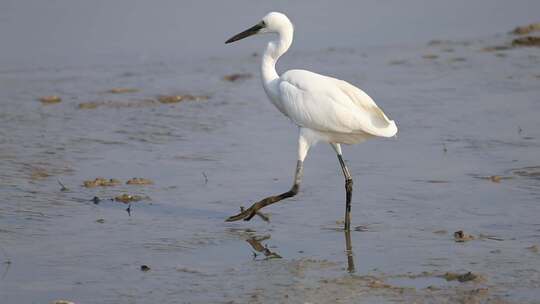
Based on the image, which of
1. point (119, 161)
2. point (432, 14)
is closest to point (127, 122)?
point (119, 161)

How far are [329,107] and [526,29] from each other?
9.97 m

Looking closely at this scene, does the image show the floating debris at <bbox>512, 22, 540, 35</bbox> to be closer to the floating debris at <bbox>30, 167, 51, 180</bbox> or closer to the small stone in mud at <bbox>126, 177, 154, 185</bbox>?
the small stone in mud at <bbox>126, 177, 154, 185</bbox>

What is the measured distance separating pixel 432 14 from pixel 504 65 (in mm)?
5183

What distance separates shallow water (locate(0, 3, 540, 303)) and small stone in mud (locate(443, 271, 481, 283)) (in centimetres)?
6

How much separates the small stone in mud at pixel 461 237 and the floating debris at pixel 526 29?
10183 mm

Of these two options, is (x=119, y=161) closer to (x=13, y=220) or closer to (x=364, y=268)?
(x=13, y=220)

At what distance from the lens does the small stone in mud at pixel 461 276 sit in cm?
654

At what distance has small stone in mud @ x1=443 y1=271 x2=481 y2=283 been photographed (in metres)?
6.54

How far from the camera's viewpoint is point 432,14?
774 inches

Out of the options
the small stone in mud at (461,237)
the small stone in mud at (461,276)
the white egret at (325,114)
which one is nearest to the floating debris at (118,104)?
the white egret at (325,114)

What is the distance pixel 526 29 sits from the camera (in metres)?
17.2

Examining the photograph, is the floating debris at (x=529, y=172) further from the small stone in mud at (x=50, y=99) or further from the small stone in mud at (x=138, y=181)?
the small stone in mud at (x=50, y=99)

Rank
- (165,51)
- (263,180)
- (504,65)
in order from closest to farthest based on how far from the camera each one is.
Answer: (263,180) < (504,65) < (165,51)

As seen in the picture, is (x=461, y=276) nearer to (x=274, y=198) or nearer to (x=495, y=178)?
(x=274, y=198)
